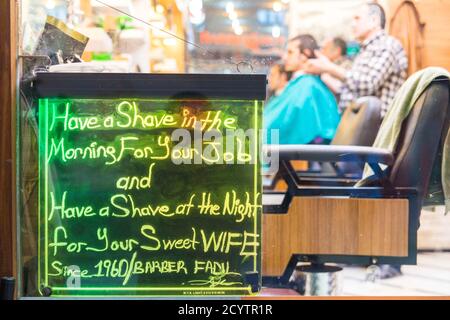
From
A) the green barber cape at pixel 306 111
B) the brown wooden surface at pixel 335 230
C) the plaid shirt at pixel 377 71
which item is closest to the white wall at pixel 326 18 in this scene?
the plaid shirt at pixel 377 71

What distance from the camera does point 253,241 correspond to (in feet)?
6.63

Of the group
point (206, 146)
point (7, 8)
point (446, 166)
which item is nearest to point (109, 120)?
point (206, 146)

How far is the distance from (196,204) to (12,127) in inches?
28.5

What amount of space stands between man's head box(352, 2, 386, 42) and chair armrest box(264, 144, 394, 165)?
1472 millimetres

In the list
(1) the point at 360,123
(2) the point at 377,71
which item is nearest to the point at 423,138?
(1) the point at 360,123

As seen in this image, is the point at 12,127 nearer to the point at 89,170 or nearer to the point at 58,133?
the point at 58,133

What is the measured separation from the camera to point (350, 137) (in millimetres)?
3307

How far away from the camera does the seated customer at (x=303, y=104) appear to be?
3.52m

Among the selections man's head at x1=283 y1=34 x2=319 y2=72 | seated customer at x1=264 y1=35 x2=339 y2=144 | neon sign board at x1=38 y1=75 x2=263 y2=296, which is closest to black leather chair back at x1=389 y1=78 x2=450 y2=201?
neon sign board at x1=38 y1=75 x2=263 y2=296

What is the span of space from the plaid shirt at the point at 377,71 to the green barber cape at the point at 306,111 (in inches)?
4.3

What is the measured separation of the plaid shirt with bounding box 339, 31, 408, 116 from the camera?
3355mm

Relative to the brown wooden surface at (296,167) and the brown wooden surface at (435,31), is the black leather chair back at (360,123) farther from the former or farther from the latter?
the brown wooden surface at (435,31)

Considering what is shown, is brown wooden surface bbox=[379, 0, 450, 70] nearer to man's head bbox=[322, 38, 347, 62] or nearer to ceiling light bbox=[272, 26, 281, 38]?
man's head bbox=[322, 38, 347, 62]

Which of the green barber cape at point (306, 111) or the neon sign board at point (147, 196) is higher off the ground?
the green barber cape at point (306, 111)
